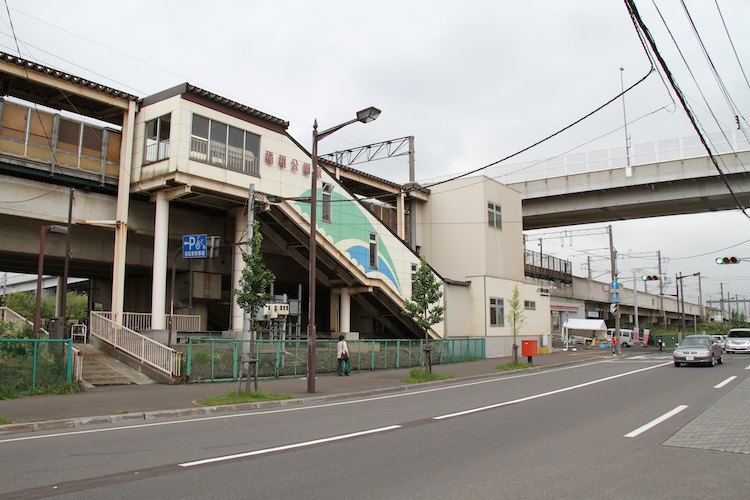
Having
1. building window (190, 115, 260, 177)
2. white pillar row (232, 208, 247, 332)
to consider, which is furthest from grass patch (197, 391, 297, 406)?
building window (190, 115, 260, 177)

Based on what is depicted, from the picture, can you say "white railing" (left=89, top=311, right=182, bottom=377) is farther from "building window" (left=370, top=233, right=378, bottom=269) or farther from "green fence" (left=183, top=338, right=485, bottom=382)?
"building window" (left=370, top=233, right=378, bottom=269)

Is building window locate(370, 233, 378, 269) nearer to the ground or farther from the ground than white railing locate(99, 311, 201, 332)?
farther from the ground

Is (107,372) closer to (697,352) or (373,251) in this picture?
(373,251)

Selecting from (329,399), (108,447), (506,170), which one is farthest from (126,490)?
(506,170)

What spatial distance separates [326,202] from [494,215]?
49.4 ft

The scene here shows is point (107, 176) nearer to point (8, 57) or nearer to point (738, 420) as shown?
point (8, 57)

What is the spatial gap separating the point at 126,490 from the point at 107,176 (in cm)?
1976

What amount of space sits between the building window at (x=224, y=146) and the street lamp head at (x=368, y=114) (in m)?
9.10

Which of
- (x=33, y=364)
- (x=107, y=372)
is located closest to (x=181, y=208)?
(x=107, y=372)

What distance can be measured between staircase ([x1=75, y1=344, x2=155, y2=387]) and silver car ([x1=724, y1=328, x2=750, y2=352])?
39.4m

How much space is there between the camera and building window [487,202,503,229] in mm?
38844

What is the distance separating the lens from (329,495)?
5.97 m

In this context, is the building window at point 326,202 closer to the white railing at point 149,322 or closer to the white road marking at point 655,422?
the white railing at point 149,322

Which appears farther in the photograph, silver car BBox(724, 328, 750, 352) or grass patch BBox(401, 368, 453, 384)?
silver car BBox(724, 328, 750, 352)
